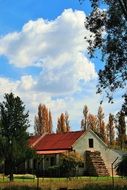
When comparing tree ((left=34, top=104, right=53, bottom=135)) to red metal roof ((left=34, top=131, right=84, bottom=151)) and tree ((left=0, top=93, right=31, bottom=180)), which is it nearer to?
red metal roof ((left=34, top=131, right=84, bottom=151))

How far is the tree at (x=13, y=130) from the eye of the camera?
54719 millimetres

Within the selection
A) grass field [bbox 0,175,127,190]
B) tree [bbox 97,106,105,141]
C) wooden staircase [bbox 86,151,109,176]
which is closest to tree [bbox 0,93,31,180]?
grass field [bbox 0,175,127,190]

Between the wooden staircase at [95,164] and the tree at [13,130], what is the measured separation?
1639 centimetres

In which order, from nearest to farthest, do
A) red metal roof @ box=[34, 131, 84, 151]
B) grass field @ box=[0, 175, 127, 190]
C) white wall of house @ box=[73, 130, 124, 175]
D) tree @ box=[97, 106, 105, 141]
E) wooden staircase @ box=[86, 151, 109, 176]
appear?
grass field @ box=[0, 175, 127, 190]
wooden staircase @ box=[86, 151, 109, 176]
white wall of house @ box=[73, 130, 124, 175]
red metal roof @ box=[34, 131, 84, 151]
tree @ box=[97, 106, 105, 141]

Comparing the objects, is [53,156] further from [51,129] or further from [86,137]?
[51,129]

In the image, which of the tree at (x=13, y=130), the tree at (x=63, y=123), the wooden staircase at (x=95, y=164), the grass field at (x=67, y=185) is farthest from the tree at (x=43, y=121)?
the grass field at (x=67, y=185)

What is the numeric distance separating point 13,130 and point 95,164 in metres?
19.8

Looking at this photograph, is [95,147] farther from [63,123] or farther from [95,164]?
[63,123]

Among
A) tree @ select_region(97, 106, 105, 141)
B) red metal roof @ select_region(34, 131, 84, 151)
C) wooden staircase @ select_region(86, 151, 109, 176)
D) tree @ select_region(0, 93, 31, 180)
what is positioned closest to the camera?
tree @ select_region(0, 93, 31, 180)

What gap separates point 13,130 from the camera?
5631 cm

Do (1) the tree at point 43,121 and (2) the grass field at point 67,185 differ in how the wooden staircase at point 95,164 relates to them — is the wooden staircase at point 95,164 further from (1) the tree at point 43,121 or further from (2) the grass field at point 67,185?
(1) the tree at point 43,121

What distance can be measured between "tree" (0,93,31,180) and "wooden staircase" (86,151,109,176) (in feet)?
53.8

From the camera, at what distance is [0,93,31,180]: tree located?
54.7 metres

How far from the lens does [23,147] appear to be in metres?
56.4
